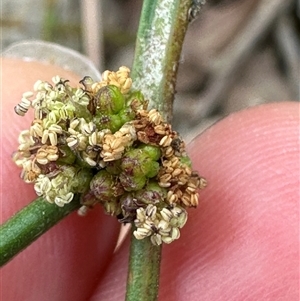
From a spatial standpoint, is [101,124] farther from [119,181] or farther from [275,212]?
[275,212]

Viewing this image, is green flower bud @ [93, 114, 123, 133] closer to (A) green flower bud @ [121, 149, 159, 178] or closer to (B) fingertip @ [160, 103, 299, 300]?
(A) green flower bud @ [121, 149, 159, 178]

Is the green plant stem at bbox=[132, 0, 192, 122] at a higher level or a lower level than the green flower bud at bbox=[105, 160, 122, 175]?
higher

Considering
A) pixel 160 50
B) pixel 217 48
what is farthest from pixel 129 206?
pixel 217 48

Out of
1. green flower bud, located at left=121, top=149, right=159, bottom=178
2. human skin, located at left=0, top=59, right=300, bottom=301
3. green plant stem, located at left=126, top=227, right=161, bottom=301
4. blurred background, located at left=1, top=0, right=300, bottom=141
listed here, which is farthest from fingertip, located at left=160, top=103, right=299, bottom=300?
blurred background, located at left=1, top=0, right=300, bottom=141

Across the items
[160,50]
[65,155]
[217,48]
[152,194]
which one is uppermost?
[217,48]

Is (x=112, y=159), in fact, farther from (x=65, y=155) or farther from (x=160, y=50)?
(x=160, y=50)
